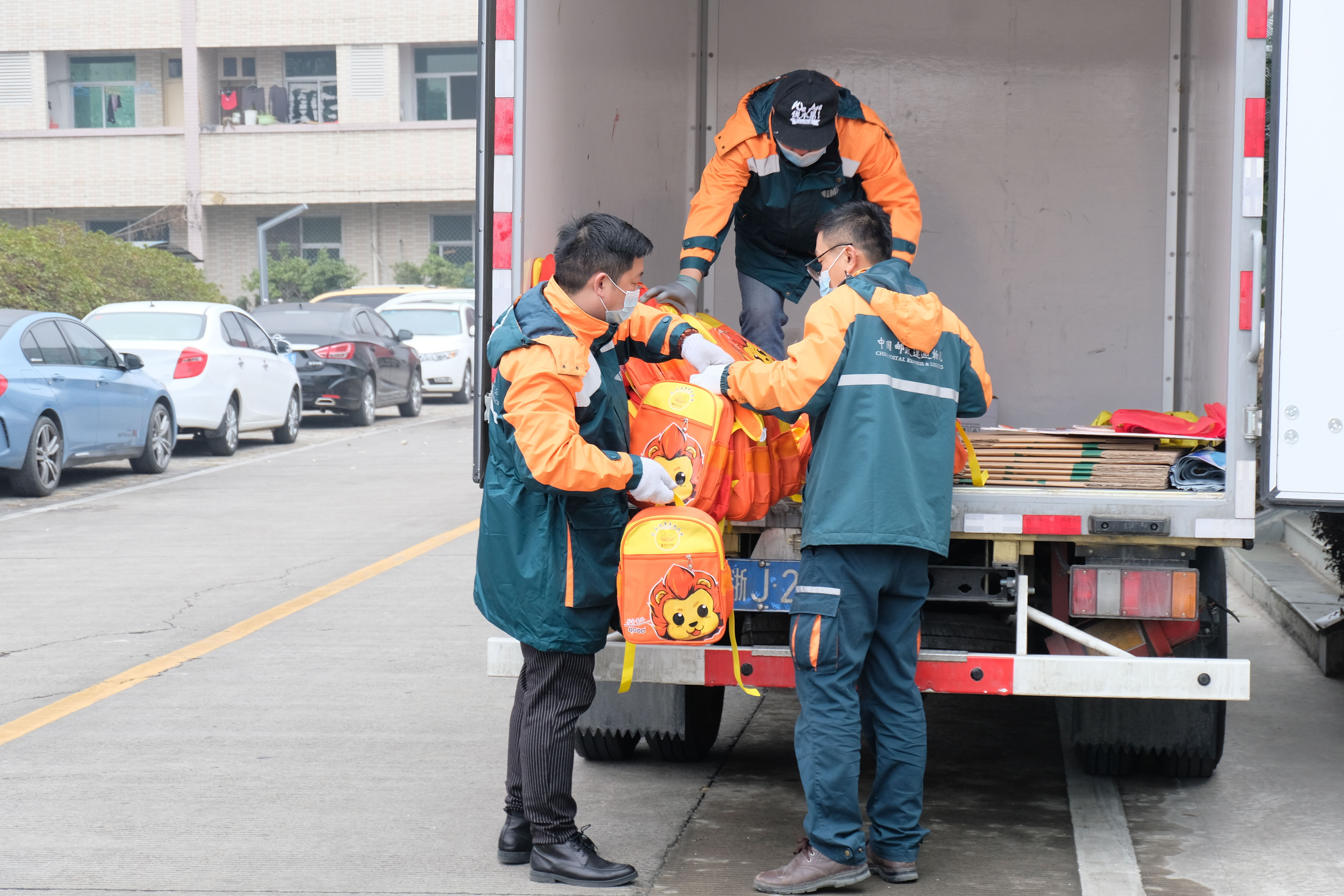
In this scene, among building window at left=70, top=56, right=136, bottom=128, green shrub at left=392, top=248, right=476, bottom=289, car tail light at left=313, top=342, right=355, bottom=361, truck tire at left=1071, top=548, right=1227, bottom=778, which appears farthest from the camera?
building window at left=70, top=56, right=136, bottom=128

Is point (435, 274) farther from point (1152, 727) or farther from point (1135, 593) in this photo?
point (1135, 593)

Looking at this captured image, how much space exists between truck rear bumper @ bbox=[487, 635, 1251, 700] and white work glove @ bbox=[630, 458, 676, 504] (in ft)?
1.88

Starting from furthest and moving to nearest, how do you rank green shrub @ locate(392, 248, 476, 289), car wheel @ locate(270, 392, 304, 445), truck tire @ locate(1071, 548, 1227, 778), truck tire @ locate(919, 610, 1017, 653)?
green shrub @ locate(392, 248, 476, 289) < car wheel @ locate(270, 392, 304, 445) < truck tire @ locate(1071, 548, 1227, 778) < truck tire @ locate(919, 610, 1017, 653)

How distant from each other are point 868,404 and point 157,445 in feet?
39.1

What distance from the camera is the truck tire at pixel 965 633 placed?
186 inches

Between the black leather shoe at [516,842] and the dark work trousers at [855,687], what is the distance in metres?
0.86

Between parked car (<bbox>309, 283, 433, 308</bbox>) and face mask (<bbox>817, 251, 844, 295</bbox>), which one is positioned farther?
parked car (<bbox>309, 283, 433, 308</bbox>)

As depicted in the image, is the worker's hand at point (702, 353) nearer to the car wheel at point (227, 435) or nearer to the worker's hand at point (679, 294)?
the worker's hand at point (679, 294)

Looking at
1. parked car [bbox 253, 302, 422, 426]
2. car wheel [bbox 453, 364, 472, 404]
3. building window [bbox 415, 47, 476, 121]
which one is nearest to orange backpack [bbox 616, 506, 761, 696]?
parked car [bbox 253, 302, 422, 426]

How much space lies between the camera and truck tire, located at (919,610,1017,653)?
4.73m

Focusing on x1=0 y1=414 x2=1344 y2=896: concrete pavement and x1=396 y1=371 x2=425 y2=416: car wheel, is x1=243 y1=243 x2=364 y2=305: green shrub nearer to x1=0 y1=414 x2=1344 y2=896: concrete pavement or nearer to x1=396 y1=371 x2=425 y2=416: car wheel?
x1=396 y1=371 x2=425 y2=416: car wheel

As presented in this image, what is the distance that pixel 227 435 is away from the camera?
16.7 m

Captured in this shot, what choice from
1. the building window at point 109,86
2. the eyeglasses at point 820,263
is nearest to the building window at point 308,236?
the building window at point 109,86

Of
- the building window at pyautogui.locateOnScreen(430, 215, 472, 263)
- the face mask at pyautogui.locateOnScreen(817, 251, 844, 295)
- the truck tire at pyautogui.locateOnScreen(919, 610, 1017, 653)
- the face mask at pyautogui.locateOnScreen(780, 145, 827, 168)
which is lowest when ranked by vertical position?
the truck tire at pyautogui.locateOnScreen(919, 610, 1017, 653)
